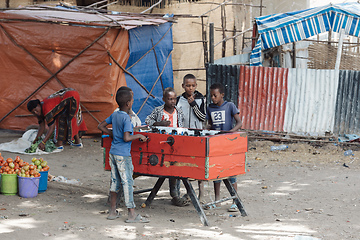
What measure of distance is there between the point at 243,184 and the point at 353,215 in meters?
1.80

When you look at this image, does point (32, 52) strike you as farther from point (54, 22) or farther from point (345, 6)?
point (345, 6)

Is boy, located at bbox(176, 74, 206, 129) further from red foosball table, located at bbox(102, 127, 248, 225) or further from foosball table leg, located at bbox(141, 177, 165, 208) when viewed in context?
foosball table leg, located at bbox(141, 177, 165, 208)

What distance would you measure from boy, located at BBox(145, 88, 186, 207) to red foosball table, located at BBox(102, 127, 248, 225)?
285 millimetres

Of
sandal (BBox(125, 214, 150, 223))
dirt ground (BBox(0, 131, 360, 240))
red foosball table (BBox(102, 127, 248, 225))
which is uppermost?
red foosball table (BBox(102, 127, 248, 225))

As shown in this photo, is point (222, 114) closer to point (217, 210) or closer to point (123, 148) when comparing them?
point (217, 210)

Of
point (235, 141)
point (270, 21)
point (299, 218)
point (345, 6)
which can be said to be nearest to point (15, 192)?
point (235, 141)

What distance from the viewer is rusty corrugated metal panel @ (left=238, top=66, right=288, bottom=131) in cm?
917

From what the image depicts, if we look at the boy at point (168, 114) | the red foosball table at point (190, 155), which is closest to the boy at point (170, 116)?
the boy at point (168, 114)

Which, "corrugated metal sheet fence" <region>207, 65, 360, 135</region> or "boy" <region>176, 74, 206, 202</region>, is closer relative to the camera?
"boy" <region>176, 74, 206, 202</region>

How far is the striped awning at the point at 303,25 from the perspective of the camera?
378 inches

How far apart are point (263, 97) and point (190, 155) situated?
5.00 metres

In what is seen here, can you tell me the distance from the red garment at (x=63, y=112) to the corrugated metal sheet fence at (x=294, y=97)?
272 cm

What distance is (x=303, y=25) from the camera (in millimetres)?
9844

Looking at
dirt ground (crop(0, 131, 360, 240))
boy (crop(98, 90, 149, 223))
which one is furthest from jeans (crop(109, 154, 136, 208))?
dirt ground (crop(0, 131, 360, 240))
